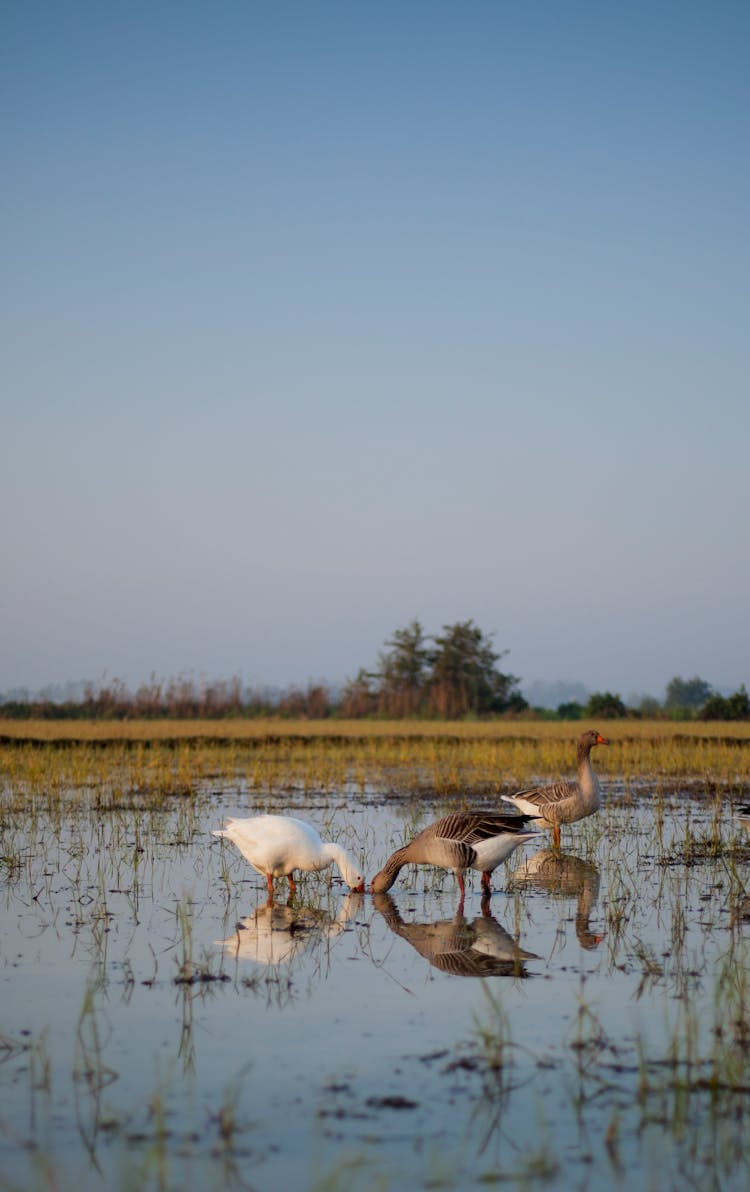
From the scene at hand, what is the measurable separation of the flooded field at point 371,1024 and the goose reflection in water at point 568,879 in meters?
0.05

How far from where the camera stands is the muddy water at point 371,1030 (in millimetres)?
3934

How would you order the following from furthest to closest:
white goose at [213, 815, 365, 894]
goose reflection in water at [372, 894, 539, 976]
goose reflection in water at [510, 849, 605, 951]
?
white goose at [213, 815, 365, 894] → goose reflection in water at [510, 849, 605, 951] → goose reflection in water at [372, 894, 539, 976]

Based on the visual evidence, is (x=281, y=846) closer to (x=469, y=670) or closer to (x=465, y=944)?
(x=465, y=944)

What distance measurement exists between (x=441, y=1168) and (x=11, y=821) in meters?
9.25

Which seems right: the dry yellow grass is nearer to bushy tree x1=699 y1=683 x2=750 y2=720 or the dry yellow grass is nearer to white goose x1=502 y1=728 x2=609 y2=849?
bushy tree x1=699 y1=683 x2=750 y2=720

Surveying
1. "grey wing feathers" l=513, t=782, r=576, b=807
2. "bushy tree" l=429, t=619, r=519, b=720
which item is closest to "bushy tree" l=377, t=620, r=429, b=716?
"bushy tree" l=429, t=619, r=519, b=720

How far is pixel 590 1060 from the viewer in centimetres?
484

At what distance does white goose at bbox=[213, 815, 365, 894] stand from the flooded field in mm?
297

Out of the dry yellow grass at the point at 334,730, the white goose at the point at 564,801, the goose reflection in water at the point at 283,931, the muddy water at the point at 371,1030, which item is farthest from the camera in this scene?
the dry yellow grass at the point at 334,730

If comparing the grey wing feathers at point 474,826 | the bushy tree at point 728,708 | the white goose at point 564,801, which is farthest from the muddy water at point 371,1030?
the bushy tree at point 728,708

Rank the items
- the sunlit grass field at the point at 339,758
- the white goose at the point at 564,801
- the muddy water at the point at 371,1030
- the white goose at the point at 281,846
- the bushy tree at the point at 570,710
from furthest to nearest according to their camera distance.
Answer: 1. the bushy tree at the point at 570,710
2. the sunlit grass field at the point at 339,758
3. the white goose at the point at 564,801
4. the white goose at the point at 281,846
5. the muddy water at the point at 371,1030

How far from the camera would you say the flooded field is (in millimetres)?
3938

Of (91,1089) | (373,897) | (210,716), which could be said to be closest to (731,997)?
(91,1089)

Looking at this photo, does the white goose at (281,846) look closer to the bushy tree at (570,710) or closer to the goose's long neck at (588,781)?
the goose's long neck at (588,781)
